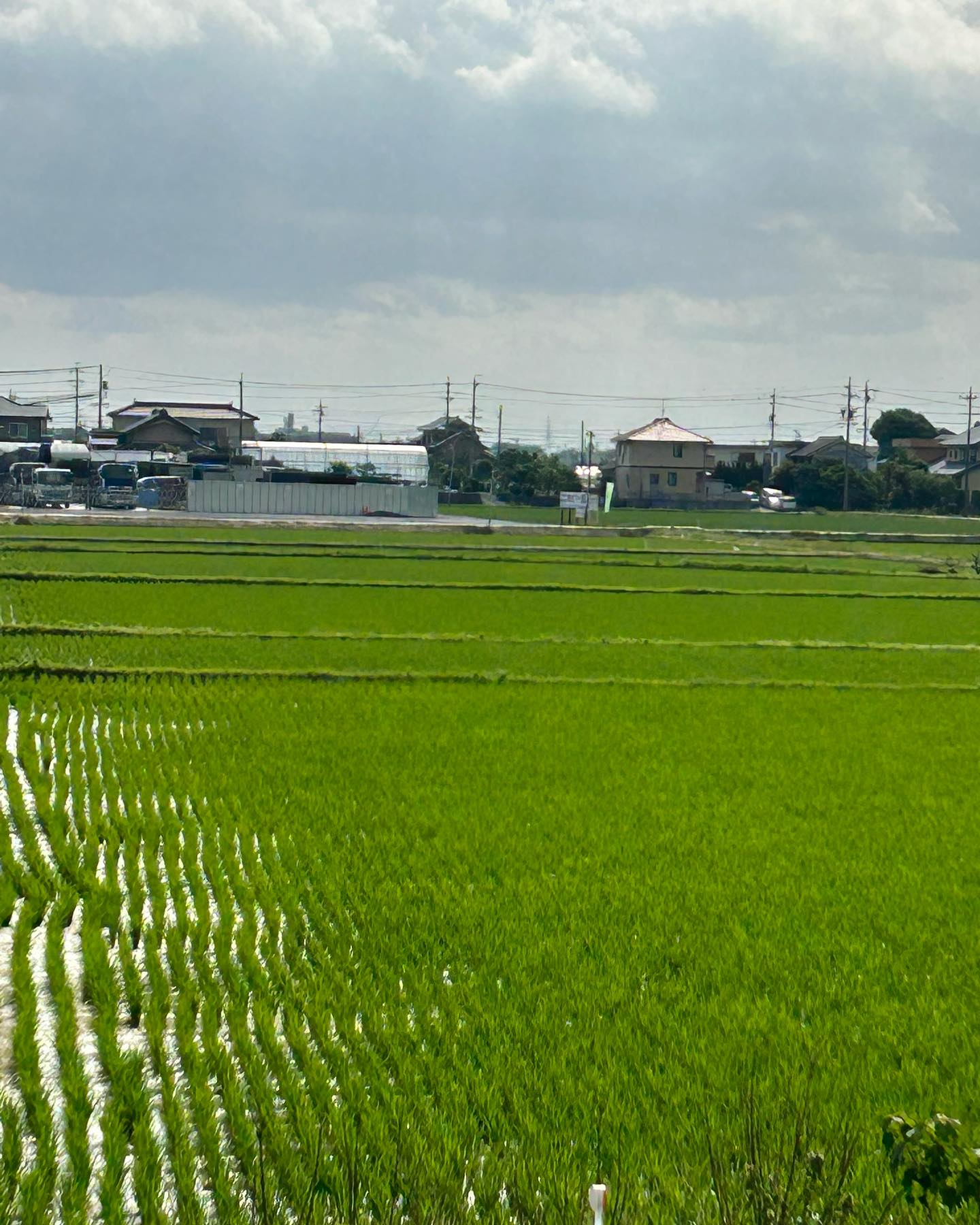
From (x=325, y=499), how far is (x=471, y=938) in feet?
153

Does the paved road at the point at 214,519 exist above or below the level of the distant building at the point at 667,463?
below

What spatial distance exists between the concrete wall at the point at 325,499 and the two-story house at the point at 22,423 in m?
24.8

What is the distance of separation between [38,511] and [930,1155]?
4638 centimetres

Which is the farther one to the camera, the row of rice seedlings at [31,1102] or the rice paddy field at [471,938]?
the rice paddy field at [471,938]

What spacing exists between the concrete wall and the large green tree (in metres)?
39.2

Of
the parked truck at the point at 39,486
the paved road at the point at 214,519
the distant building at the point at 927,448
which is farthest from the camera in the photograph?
the distant building at the point at 927,448

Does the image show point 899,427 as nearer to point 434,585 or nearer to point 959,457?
point 959,457

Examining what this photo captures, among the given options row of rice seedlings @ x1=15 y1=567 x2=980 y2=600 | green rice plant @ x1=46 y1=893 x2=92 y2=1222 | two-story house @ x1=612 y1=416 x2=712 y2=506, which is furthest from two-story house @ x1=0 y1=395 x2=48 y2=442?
green rice plant @ x1=46 y1=893 x2=92 y2=1222

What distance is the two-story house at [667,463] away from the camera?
2566 inches

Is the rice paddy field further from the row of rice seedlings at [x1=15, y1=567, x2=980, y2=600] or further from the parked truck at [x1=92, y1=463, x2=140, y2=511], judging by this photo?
the parked truck at [x1=92, y1=463, x2=140, y2=511]

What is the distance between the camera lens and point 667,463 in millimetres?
65312

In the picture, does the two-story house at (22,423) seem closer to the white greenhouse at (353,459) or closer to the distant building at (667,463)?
the white greenhouse at (353,459)

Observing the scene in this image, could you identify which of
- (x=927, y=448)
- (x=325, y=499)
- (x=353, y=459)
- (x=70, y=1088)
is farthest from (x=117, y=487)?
(x=70, y=1088)

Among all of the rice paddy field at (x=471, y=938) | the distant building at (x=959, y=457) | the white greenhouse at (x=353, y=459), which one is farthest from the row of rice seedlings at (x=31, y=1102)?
the distant building at (x=959, y=457)
